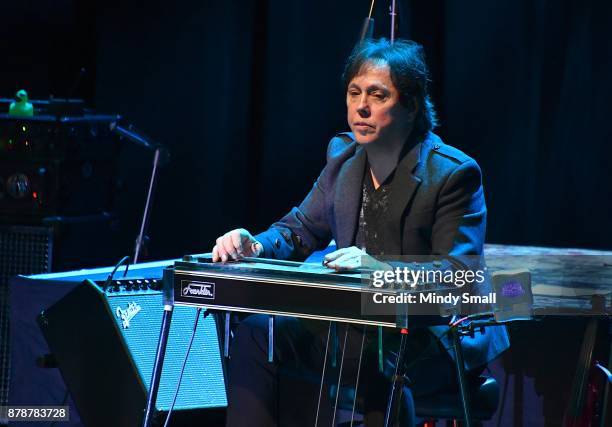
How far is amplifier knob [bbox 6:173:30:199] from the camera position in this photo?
4465 mm

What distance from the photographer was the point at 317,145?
16.8 ft

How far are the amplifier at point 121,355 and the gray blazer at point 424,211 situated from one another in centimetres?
50

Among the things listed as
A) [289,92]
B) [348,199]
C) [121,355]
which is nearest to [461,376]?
[348,199]

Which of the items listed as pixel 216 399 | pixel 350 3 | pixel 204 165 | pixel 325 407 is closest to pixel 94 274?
pixel 216 399

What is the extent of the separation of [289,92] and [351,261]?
8.12 feet

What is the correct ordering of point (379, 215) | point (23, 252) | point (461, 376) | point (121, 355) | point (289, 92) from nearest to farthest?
point (461, 376) → point (379, 215) → point (121, 355) → point (23, 252) → point (289, 92)

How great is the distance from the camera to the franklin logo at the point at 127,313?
11.2 ft

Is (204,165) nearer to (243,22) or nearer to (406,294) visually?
(243,22)

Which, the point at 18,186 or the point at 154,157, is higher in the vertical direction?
the point at 154,157

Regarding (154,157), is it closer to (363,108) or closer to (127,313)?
(127,313)

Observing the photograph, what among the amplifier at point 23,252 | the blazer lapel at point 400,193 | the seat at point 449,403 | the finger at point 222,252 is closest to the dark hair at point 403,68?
the blazer lapel at point 400,193

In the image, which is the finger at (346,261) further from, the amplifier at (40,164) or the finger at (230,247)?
the amplifier at (40,164)

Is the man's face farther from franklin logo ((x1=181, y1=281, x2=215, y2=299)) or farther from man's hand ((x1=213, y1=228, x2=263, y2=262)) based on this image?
franklin logo ((x1=181, y1=281, x2=215, y2=299))

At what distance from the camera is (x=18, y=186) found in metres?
4.47
